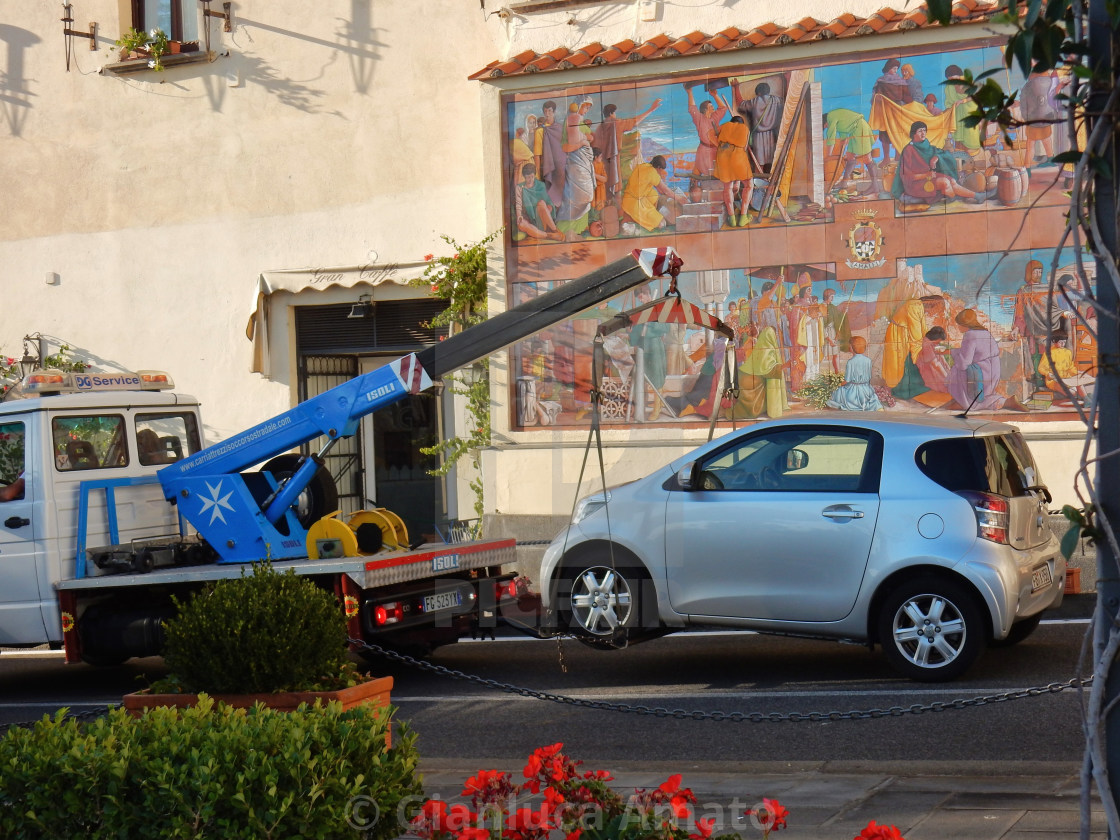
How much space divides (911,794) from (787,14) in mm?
11258

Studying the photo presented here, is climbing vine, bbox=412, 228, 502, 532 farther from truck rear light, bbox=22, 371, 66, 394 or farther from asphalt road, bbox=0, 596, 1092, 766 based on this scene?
truck rear light, bbox=22, 371, 66, 394

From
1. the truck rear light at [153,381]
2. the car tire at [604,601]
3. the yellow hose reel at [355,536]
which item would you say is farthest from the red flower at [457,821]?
the truck rear light at [153,381]

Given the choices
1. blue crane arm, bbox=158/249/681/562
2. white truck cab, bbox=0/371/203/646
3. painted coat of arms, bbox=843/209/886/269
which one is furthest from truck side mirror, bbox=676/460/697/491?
painted coat of arms, bbox=843/209/886/269

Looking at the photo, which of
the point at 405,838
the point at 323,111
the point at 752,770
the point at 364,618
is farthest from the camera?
the point at 323,111

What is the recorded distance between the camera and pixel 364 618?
Answer: 930cm

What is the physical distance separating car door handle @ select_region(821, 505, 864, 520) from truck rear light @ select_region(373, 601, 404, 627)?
2948 millimetres

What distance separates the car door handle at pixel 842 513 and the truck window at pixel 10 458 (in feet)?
18.9

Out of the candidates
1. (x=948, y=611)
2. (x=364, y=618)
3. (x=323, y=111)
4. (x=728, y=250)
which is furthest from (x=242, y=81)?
(x=948, y=611)

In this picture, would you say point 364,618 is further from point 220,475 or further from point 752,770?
point 752,770

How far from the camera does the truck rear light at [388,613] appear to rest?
30.6ft

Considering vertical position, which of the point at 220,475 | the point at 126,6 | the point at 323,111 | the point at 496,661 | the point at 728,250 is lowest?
the point at 496,661

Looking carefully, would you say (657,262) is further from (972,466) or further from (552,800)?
(552,800)

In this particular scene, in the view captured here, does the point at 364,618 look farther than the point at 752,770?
Yes

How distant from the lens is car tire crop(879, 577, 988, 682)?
865 centimetres
